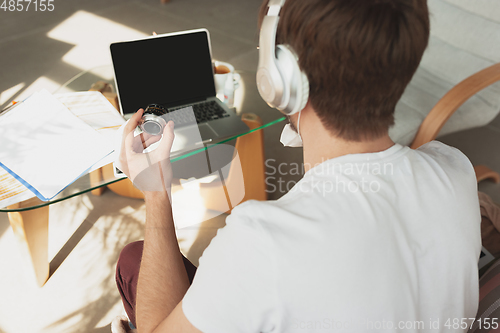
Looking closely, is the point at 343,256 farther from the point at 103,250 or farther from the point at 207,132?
the point at 103,250

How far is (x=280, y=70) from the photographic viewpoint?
0.71 m

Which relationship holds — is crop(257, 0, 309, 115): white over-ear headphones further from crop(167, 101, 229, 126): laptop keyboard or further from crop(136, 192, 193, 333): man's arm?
crop(167, 101, 229, 126): laptop keyboard

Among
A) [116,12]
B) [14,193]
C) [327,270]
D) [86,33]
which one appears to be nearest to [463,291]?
[327,270]

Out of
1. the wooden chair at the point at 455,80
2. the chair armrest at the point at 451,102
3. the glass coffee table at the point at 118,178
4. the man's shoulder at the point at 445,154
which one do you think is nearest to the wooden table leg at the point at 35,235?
the glass coffee table at the point at 118,178

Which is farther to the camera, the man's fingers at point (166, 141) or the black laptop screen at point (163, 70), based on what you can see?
the black laptop screen at point (163, 70)

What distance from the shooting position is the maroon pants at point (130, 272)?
1.06 metres

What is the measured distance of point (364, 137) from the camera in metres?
0.71

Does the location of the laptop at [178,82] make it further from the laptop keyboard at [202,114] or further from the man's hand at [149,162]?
the man's hand at [149,162]

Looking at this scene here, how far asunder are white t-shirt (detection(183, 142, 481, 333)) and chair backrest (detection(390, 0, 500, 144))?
1.01m

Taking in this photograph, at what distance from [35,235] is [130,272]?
534 millimetres

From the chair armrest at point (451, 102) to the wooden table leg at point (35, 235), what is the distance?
143 centimetres

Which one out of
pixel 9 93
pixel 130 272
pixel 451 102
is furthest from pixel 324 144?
pixel 9 93

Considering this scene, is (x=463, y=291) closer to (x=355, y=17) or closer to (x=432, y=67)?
(x=355, y=17)

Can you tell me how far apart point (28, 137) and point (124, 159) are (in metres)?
0.38
